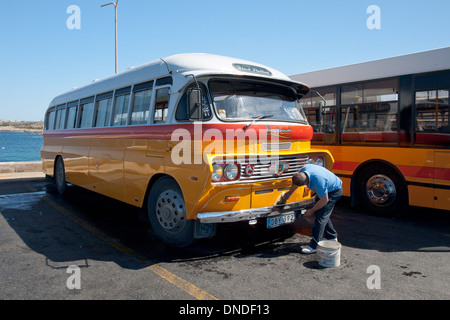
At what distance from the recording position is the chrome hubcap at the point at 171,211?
17.8 feet

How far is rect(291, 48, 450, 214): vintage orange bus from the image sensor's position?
22.4ft

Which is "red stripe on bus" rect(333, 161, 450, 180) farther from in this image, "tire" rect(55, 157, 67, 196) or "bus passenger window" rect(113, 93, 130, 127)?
"tire" rect(55, 157, 67, 196)

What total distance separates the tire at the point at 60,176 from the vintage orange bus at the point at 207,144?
3.93m

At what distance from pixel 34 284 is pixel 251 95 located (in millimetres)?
3869

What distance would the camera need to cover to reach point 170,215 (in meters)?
5.57

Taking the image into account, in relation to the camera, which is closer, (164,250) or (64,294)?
(64,294)

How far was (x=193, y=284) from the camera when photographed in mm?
4305

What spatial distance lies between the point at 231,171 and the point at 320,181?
4.46ft

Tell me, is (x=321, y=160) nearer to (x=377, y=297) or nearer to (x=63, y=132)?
(x=377, y=297)

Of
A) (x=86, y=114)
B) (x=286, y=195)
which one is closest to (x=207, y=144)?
(x=286, y=195)

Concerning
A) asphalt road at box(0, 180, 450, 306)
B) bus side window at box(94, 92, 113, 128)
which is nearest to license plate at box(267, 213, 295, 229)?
asphalt road at box(0, 180, 450, 306)

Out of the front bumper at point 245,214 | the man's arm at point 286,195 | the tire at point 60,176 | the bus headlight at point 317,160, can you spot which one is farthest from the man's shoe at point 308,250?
the tire at point 60,176

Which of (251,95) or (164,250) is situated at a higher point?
(251,95)

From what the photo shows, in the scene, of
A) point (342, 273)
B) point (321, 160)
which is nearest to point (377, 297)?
point (342, 273)
